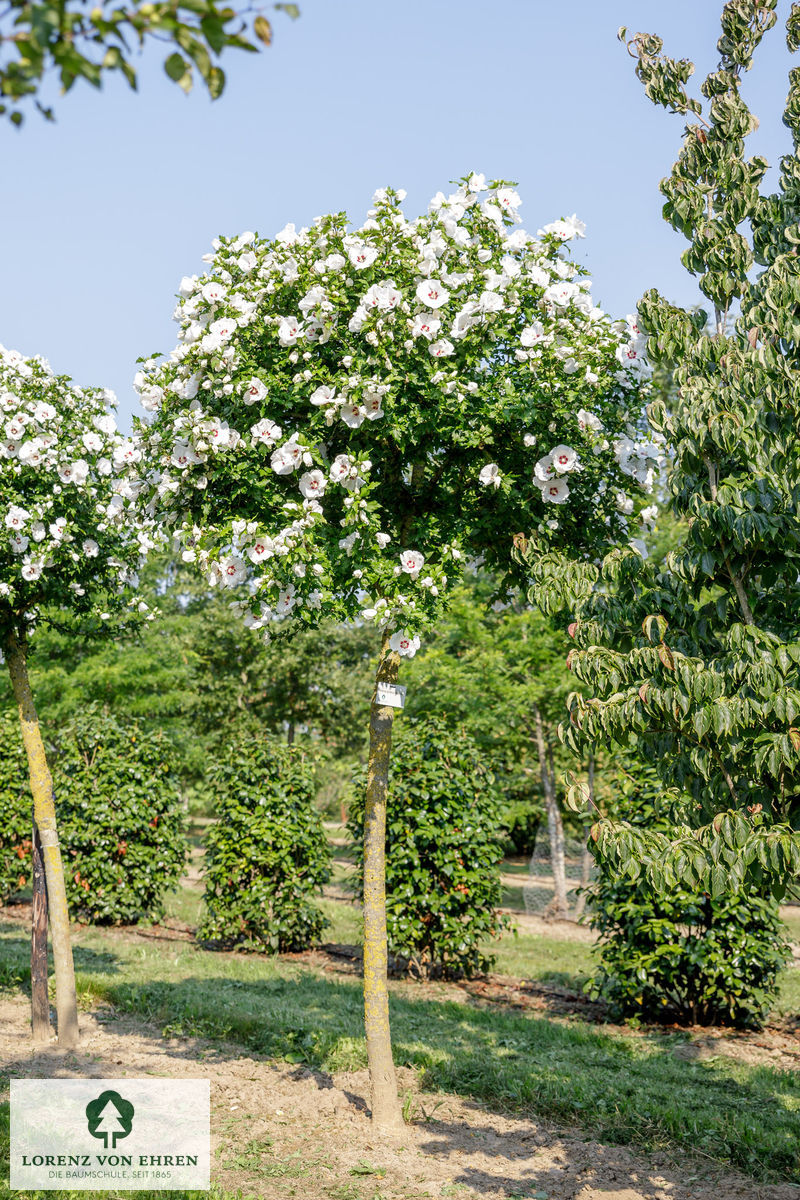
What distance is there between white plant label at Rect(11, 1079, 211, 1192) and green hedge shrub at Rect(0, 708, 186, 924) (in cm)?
631

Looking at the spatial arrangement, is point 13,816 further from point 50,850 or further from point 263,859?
point 50,850

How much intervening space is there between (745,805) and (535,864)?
1789 centimetres

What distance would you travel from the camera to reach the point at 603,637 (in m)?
3.89

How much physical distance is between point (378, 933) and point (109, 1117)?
1.55m

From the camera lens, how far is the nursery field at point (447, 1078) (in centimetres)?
438

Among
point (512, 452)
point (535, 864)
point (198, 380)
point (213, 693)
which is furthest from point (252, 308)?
point (213, 693)

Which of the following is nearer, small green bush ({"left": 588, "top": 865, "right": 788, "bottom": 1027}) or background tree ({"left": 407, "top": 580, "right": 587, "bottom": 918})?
small green bush ({"left": 588, "top": 865, "right": 788, "bottom": 1027})

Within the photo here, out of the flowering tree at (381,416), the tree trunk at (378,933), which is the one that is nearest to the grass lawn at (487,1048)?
the tree trunk at (378,933)

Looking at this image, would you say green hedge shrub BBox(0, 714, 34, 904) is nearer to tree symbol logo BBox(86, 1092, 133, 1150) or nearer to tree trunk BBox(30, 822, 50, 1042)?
tree trunk BBox(30, 822, 50, 1042)

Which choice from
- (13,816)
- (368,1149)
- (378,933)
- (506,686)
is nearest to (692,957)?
(378,933)

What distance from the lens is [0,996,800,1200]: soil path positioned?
4199 millimetres

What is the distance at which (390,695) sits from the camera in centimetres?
486

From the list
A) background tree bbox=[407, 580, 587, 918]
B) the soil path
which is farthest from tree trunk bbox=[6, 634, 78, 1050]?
background tree bbox=[407, 580, 587, 918]

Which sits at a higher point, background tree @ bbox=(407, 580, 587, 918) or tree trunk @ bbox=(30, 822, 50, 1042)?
background tree @ bbox=(407, 580, 587, 918)
